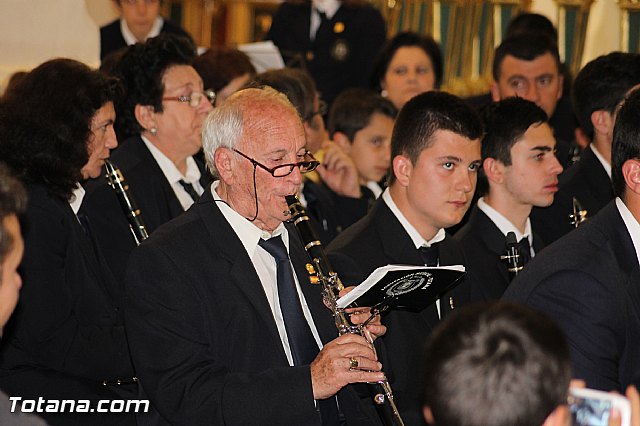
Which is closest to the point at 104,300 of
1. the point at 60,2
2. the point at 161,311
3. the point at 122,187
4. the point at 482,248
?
the point at 122,187

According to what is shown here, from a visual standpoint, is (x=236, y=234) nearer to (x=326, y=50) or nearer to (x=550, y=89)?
(x=550, y=89)

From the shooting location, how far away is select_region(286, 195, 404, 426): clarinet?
3.33 metres

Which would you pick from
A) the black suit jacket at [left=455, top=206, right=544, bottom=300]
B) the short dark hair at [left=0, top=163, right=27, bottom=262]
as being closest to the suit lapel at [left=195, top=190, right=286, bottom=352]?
the short dark hair at [left=0, top=163, right=27, bottom=262]

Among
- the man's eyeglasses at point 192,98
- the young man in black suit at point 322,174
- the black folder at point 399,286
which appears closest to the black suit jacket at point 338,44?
the young man in black suit at point 322,174

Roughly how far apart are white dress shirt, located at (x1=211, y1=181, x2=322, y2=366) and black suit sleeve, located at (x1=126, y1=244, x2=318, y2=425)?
18 centimetres

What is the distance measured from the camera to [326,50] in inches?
311

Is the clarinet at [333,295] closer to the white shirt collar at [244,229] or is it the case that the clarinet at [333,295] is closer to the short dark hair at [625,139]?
the white shirt collar at [244,229]

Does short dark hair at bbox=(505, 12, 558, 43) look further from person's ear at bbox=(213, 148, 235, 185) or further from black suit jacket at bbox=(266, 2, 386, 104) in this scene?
person's ear at bbox=(213, 148, 235, 185)

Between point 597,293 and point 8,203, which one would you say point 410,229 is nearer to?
point 597,293

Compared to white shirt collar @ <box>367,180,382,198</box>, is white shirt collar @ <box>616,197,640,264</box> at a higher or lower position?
higher

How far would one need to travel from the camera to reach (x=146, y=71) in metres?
5.22

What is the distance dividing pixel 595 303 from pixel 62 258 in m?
2.09

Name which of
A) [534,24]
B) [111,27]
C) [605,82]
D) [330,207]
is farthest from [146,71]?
[534,24]

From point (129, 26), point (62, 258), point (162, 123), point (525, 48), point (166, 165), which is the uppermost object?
point (129, 26)
